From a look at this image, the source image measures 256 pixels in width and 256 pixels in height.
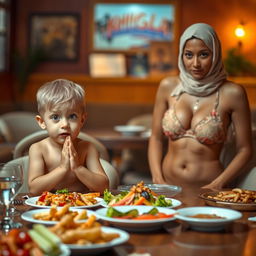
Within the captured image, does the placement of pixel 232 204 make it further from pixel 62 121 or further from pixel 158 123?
pixel 158 123

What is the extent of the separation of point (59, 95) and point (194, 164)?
3.78 ft

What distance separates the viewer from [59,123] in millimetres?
2408

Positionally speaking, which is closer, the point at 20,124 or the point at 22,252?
the point at 22,252

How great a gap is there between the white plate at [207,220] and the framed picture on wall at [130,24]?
21.6ft

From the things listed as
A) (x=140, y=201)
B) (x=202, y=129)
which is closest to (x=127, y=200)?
(x=140, y=201)

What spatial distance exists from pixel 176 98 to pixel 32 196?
4.32ft

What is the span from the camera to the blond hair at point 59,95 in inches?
94.7

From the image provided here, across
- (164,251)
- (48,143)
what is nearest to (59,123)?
(48,143)

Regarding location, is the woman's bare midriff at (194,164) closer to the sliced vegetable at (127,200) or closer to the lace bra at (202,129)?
the lace bra at (202,129)

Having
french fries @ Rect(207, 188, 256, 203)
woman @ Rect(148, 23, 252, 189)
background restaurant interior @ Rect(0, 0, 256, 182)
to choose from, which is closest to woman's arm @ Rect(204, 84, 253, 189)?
woman @ Rect(148, 23, 252, 189)

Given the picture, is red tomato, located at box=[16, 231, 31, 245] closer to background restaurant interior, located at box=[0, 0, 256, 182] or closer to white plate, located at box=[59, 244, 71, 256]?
white plate, located at box=[59, 244, 71, 256]

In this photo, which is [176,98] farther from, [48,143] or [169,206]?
[169,206]

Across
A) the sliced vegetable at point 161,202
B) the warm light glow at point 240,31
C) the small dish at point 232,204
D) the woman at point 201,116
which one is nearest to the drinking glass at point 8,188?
the sliced vegetable at point 161,202

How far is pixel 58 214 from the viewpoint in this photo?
5.71 feet
